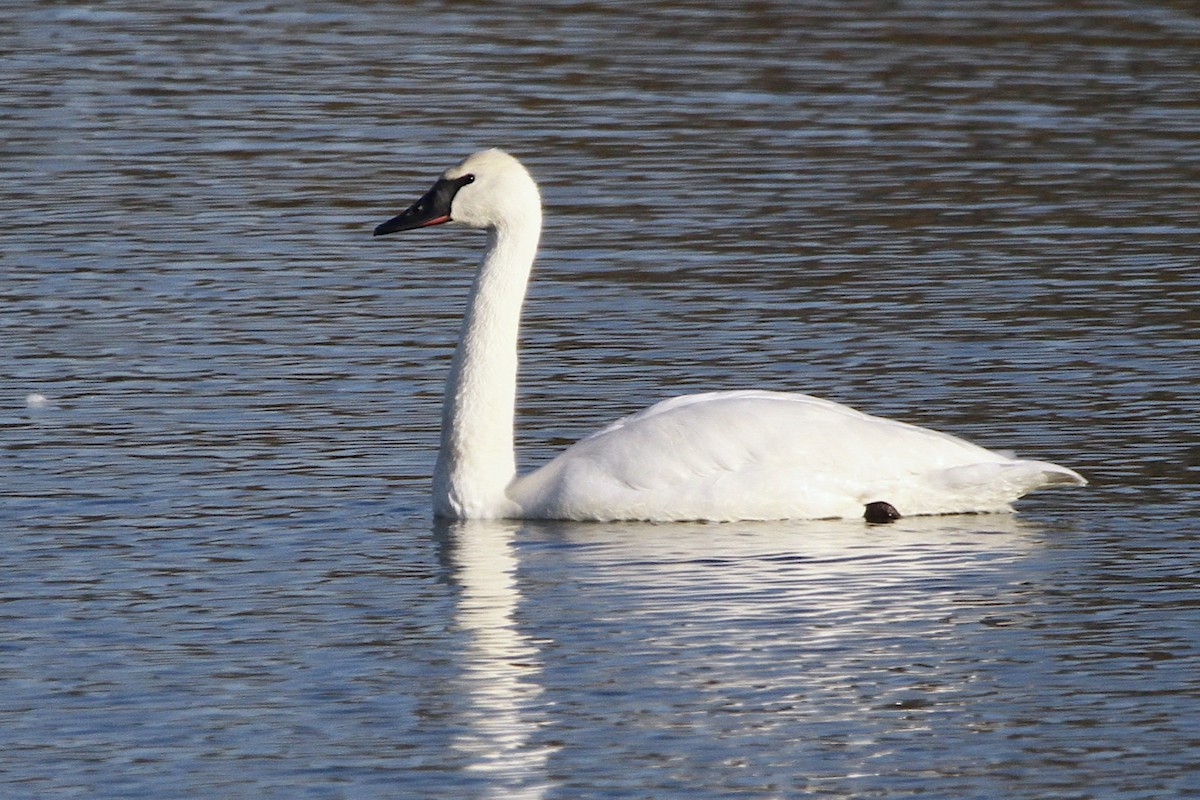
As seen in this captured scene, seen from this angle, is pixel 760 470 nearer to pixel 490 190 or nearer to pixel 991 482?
pixel 991 482

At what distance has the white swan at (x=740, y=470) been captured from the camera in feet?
37.8

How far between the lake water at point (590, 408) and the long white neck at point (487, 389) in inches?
8.3

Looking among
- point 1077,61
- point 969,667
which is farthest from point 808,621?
point 1077,61

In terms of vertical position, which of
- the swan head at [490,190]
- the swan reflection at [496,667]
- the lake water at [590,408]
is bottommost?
the swan reflection at [496,667]

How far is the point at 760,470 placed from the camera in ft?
37.8

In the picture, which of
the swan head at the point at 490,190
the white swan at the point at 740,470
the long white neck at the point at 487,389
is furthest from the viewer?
the swan head at the point at 490,190

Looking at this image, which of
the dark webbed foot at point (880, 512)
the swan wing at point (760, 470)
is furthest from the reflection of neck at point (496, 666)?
the dark webbed foot at point (880, 512)

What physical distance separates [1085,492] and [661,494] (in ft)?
6.66

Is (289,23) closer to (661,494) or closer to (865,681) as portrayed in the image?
(661,494)

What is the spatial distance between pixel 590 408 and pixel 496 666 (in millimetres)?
4653

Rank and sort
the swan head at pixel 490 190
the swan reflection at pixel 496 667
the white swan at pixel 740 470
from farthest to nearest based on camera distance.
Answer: the swan head at pixel 490 190
the white swan at pixel 740 470
the swan reflection at pixel 496 667

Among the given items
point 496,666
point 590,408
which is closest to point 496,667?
point 496,666

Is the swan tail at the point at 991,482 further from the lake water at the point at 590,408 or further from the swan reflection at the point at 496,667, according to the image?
the swan reflection at the point at 496,667

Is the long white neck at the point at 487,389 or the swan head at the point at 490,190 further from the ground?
the swan head at the point at 490,190
